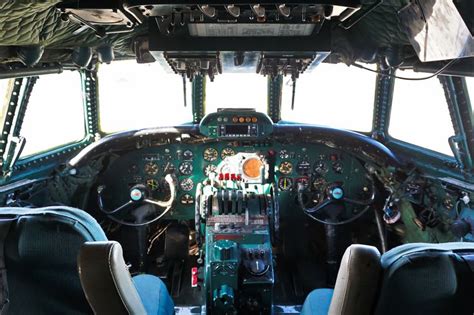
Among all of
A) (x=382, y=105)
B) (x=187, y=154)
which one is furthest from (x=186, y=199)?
(x=382, y=105)

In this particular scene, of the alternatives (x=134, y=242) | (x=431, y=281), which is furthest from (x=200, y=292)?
(x=431, y=281)

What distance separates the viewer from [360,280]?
60.2 inches

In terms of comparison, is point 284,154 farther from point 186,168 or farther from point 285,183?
point 186,168

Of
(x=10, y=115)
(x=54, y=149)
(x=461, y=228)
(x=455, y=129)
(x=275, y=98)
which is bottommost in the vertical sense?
(x=461, y=228)

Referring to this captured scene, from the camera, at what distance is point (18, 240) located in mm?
1662

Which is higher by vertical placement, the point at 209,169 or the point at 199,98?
the point at 199,98

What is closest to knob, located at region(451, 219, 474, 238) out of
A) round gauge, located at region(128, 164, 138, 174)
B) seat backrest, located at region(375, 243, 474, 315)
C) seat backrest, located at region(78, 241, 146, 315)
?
seat backrest, located at region(375, 243, 474, 315)

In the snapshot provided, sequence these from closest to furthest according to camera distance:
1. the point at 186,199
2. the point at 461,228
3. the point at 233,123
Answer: the point at 461,228 < the point at 233,123 < the point at 186,199

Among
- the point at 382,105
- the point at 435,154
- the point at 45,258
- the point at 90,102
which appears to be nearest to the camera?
the point at 45,258

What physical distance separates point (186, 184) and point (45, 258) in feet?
8.35

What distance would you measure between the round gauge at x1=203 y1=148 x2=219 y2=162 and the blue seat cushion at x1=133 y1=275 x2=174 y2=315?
1778mm

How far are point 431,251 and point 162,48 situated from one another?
1.60 metres

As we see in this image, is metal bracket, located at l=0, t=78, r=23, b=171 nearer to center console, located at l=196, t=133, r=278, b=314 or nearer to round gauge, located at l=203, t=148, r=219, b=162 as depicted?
center console, located at l=196, t=133, r=278, b=314

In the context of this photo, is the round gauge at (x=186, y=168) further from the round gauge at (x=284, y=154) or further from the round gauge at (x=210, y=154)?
the round gauge at (x=284, y=154)
